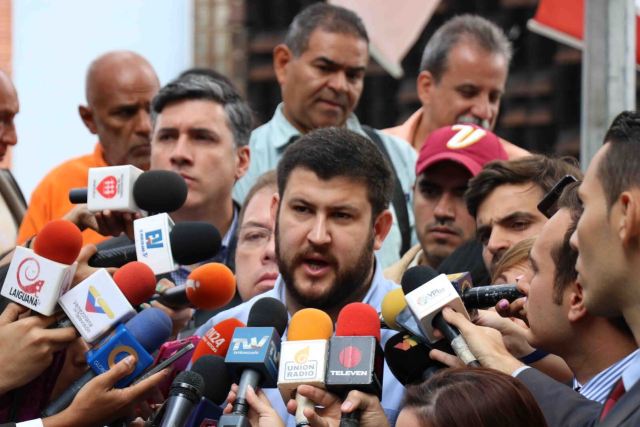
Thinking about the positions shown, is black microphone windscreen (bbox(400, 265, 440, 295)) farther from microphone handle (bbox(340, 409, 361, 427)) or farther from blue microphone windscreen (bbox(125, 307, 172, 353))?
blue microphone windscreen (bbox(125, 307, 172, 353))

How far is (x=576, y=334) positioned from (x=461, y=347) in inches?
11.4

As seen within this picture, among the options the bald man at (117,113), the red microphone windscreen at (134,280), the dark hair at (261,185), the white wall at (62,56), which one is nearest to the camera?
the red microphone windscreen at (134,280)

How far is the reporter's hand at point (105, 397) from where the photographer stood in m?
4.05

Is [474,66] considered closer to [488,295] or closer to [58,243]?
[488,295]

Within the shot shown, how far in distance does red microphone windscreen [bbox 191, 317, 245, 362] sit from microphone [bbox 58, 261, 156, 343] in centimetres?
20

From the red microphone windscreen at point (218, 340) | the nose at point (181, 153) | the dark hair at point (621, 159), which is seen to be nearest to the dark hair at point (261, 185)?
the nose at point (181, 153)

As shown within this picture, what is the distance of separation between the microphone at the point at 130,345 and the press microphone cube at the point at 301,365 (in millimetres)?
463

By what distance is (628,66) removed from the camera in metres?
6.09

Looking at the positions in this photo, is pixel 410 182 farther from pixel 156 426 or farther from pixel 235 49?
pixel 235 49

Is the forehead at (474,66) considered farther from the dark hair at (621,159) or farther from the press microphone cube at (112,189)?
the dark hair at (621,159)

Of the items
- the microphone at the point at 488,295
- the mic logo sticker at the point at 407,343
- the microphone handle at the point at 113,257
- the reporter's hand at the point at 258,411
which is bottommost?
the reporter's hand at the point at 258,411

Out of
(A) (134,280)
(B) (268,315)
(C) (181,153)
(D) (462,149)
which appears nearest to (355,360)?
(B) (268,315)

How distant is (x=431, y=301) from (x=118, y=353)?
872 mm

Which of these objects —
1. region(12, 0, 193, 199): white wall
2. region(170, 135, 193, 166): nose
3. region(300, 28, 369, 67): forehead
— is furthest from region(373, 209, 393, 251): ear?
region(12, 0, 193, 199): white wall
